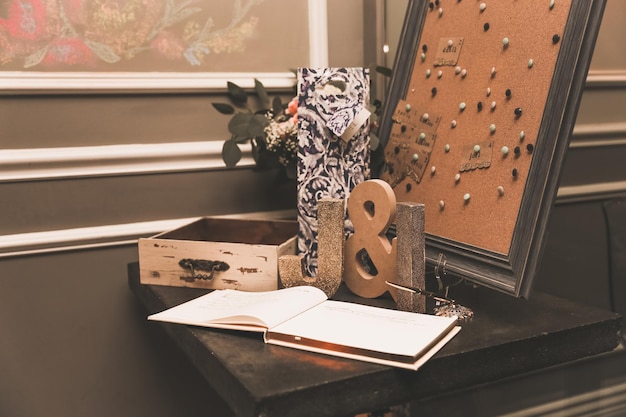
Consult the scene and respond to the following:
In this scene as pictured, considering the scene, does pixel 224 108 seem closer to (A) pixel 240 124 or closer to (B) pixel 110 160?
(A) pixel 240 124

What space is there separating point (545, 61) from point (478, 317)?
1.40ft

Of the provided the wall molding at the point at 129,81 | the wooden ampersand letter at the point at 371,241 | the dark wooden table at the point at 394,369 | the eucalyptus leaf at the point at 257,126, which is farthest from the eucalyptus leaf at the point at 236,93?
the dark wooden table at the point at 394,369

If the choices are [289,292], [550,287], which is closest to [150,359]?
[289,292]

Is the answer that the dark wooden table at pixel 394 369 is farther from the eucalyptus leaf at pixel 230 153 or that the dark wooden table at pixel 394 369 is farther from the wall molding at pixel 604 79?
the wall molding at pixel 604 79

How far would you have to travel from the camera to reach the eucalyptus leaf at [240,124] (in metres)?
1.42

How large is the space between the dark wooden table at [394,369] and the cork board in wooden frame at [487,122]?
0.08 metres

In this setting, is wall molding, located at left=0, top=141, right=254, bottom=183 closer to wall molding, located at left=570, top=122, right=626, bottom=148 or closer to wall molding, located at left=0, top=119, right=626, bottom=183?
wall molding, located at left=0, top=119, right=626, bottom=183

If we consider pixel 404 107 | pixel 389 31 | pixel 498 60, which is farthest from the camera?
pixel 389 31

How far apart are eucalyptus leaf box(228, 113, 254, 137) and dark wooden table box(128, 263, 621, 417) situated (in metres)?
0.54

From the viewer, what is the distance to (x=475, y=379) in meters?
0.86

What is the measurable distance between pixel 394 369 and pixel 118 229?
89 centimetres

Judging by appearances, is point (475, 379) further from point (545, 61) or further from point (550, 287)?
point (550, 287)

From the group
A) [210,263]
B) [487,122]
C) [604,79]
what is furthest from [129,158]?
[604,79]

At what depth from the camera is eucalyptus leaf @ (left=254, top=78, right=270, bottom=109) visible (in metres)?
1.55
